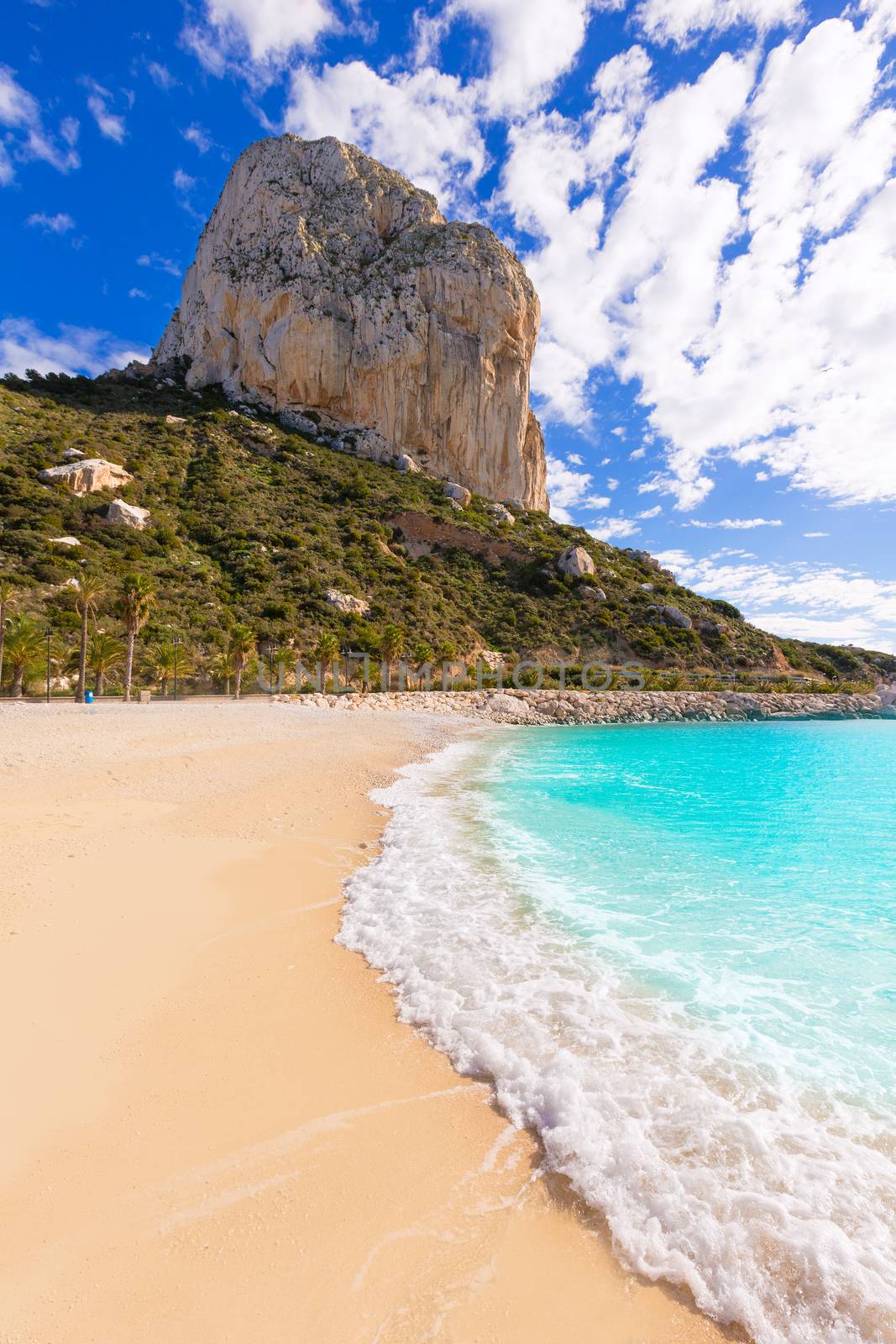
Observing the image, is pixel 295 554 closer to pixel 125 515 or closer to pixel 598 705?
pixel 125 515

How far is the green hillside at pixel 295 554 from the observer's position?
3672 cm

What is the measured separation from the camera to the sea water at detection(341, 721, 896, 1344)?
233 cm

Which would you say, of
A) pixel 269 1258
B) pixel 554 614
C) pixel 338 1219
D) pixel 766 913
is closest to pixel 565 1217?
pixel 338 1219

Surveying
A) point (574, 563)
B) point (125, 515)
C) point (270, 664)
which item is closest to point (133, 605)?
point (270, 664)

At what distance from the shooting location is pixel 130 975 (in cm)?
406

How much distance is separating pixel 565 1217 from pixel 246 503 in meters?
51.4

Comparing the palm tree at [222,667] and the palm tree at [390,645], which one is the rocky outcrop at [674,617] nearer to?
the palm tree at [390,645]

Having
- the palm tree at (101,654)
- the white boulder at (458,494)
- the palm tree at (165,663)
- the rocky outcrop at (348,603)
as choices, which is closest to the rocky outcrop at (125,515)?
the palm tree at (165,663)

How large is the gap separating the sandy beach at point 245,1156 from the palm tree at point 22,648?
990 inches

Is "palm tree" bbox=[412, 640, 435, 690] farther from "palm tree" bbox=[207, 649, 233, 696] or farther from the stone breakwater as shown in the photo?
"palm tree" bbox=[207, 649, 233, 696]

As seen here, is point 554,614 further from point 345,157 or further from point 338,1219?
point 345,157

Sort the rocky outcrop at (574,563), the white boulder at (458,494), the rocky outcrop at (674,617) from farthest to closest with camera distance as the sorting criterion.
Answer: the white boulder at (458,494), the rocky outcrop at (574,563), the rocky outcrop at (674,617)

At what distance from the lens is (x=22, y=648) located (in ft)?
85.3

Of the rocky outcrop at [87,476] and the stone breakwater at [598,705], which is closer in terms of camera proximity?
the stone breakwater at [598,705]
